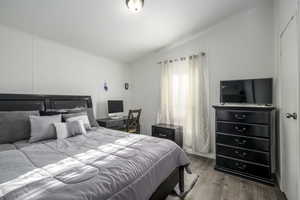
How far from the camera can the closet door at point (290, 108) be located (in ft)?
4.78

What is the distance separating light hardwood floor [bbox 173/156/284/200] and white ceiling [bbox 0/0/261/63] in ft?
8.97

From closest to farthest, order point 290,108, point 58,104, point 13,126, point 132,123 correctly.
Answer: point 290,108
point 13,126
point 58,104
point 132,123

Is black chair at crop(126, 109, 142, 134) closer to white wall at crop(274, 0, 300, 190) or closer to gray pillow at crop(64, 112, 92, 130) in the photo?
gray pillow at crop(64, 112, 92, 130)

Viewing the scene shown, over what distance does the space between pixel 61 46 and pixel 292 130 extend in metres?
3.73

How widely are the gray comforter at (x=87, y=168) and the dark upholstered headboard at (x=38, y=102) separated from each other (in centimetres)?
69

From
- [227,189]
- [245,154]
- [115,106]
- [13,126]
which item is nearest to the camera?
[13,126]

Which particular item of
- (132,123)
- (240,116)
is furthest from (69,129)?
(240,116)

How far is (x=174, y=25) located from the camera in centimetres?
280

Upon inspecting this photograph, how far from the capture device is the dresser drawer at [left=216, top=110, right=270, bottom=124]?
7.01 feet

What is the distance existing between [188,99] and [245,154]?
1.45 meters

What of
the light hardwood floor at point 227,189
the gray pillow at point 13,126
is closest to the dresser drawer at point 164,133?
the light hardwood floor at point 227,189

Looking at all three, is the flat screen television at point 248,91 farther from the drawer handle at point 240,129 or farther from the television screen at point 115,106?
the television screen at point 115,106

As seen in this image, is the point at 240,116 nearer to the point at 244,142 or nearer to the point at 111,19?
the point at 244,142

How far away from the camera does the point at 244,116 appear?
2279 mm
